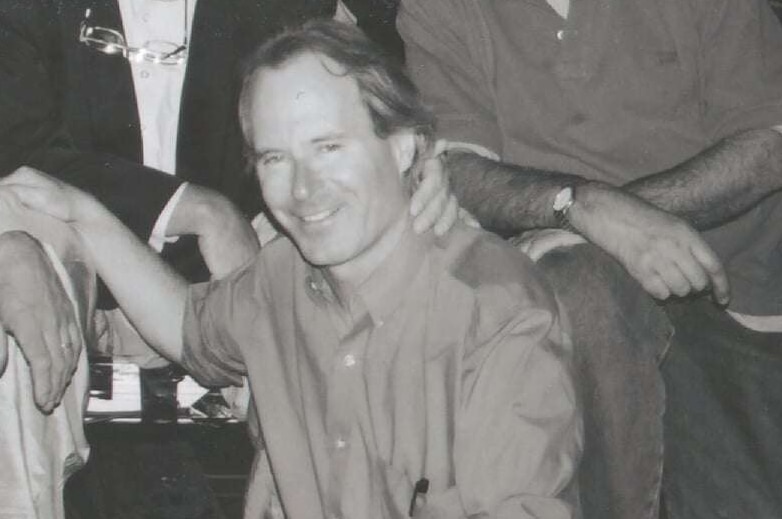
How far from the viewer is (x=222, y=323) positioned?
2010mm

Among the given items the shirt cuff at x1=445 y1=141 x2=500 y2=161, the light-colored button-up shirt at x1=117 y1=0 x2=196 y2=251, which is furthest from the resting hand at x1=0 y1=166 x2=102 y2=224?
the shirt cuff at x1=445 y1=141 x2=500 y2=161

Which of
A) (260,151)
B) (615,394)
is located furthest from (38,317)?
(615,394)

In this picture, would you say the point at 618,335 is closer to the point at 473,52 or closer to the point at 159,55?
the point at 473,52

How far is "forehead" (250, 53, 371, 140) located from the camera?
6.06ft

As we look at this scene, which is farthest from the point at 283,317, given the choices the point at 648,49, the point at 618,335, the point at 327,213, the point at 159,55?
the point at 648,49

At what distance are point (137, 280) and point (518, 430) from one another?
2.26 feet

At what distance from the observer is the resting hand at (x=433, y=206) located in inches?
74.4

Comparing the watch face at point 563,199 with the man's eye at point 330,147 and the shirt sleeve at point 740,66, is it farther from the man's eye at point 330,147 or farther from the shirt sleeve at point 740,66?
the man's eye at point 330,147

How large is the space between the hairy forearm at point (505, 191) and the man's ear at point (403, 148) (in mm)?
334

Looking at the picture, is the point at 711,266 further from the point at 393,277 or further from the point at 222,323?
the point at 222,323

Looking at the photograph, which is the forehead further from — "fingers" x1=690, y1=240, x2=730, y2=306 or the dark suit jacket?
"fingers" x1=690, y1=240, x2=730, y2=306

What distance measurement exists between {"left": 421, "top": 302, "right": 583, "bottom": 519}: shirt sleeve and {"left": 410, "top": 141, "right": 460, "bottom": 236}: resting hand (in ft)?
0.67

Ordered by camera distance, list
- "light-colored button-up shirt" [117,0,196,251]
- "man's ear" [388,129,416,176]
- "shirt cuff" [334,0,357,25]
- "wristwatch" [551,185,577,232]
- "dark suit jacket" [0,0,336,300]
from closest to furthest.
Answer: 1. "man's ear" [388,129,416,176]
2. "wristwatch" [551,185,577,232]
3. "dark suit jacket" [0,0,336,300]
4. "light-colored button-up shirt" [117,0,196,251]
5. "shirt cuff" [334,0,357,25]

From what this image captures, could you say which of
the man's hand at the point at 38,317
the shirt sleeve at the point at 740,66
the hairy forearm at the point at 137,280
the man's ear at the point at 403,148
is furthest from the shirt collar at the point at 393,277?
the shirt sleeve at the point at 740,66
